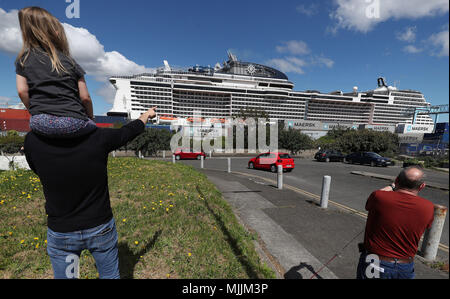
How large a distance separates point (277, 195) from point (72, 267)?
6.80 m

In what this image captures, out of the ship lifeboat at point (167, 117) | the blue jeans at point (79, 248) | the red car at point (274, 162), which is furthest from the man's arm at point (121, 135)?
the ship lifeboat at point (167, 117)

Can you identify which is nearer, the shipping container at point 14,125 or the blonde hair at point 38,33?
the blonde hair at point 38,33

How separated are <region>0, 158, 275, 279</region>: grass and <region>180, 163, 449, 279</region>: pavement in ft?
1.60

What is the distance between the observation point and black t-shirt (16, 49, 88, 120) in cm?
113

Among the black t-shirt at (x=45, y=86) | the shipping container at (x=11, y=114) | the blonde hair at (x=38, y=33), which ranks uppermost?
the shipping container at (x=11, y=114)

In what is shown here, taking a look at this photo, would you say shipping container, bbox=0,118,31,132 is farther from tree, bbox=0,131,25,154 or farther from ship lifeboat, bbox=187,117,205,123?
ship lifeboat, bbox=187,117,205,123

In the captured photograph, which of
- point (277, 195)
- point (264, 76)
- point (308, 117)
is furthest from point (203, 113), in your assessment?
point (277, 195)

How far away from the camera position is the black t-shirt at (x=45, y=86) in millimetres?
1127

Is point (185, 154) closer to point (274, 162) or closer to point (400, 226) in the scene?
point (274, 162)

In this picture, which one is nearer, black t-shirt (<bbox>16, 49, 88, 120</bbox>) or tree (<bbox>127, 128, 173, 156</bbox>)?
black t-shirt (<bbox>16, 49, 88, 120</bbox>)

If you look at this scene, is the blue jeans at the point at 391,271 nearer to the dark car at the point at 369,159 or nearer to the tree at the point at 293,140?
the dark car at the point at 369,159

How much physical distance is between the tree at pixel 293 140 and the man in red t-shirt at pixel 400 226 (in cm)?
3461

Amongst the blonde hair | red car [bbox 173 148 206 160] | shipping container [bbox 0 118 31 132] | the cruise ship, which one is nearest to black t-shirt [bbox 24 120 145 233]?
the blonde hair

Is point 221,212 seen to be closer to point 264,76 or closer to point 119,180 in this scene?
point 119,180
